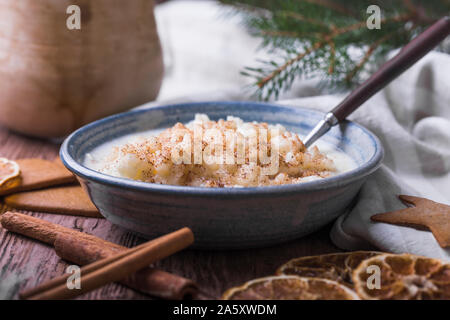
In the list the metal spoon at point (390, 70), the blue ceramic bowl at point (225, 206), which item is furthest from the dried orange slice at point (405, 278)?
the metal spoon at point (390, 70)

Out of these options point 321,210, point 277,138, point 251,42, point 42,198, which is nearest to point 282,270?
point 321,210

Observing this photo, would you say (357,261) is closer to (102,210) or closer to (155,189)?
(155,189)

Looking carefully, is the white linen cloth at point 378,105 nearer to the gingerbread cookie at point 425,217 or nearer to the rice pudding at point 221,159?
the gingerbread cookie at point 425,217

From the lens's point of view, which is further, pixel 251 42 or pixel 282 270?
pixel 251 42

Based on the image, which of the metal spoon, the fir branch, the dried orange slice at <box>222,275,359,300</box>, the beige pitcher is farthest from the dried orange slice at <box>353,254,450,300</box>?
the beige pitcher

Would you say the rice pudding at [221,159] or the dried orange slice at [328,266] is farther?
the rice pudding at [221,159]

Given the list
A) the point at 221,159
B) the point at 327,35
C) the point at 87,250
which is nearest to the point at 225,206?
the point at 221,159
